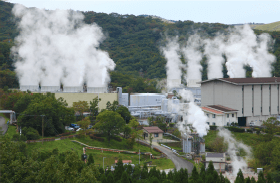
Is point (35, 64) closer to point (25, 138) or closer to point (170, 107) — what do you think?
point (170, 107)

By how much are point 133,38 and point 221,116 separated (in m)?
83.1

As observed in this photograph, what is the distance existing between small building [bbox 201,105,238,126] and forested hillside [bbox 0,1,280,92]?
30.8 m

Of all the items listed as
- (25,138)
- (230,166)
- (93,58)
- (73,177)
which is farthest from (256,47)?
(73,177)

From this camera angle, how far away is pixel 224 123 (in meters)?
43.6

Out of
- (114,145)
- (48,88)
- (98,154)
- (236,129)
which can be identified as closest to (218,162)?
(98,154)

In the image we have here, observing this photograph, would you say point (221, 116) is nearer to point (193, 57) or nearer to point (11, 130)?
point (11, 130)

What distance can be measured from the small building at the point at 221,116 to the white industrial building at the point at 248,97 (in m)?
A: 1.13

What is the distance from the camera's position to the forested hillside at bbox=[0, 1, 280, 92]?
A: 84.7 m

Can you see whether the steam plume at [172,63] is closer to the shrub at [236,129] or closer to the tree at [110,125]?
the shrub at [236,129]

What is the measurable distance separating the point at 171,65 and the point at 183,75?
6.02 m

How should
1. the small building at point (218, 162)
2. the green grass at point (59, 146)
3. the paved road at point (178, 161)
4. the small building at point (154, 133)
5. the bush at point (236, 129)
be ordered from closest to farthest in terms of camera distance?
the small building at point (218, 162), the green grass at point (59, 146), the paved road at point (178, 161), the bush at point (236, 129), the small building at point (154, 133)

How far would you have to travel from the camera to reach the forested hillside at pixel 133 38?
Result: 84.7 m

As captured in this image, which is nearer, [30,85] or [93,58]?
[30,85]

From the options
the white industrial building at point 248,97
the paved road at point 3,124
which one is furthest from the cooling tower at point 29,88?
the white industrial building at point 248,97
